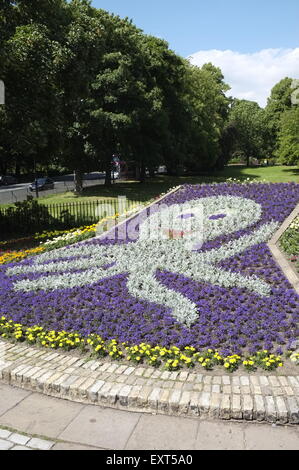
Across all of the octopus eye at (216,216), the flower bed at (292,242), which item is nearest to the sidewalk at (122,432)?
the flower bed at (292,242)

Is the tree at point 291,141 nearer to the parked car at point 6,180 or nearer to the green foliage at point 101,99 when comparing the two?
the green foliage at point 101,99

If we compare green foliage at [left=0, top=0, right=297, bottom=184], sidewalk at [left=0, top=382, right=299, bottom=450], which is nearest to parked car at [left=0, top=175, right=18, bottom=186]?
green foliage at [left=0, top=0, right=297, bottom=184]

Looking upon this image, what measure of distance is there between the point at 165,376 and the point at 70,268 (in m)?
5.34

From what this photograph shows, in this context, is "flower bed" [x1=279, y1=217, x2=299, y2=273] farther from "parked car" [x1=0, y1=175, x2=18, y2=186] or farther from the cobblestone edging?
"parked car" [x1=0, y1=175, x2=18, y2=186]

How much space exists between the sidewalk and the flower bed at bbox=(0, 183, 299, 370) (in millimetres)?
1038

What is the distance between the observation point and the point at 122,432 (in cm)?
470

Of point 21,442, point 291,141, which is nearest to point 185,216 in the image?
point 21,442

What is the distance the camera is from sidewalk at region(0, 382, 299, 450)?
14.6 ft

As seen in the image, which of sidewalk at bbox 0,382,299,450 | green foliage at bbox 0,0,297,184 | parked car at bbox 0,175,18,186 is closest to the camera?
sidewalk at bbox 0,382,299,450

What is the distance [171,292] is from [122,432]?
388 cm

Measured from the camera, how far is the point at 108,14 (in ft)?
103

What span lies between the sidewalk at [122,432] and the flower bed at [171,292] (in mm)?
1038

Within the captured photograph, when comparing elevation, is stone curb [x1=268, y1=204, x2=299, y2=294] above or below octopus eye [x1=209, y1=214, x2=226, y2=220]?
below
